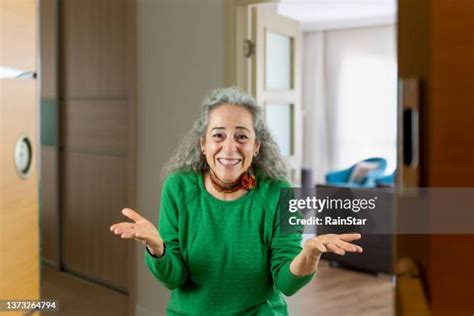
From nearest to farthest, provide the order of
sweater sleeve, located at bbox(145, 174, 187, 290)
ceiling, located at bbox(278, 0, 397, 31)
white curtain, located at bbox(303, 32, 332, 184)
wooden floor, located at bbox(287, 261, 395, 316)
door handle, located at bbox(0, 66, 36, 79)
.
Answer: sweater sleeve, located at bbox(145, 174, 187, 290), door handle, located at bbox(0, 66, 36, 79), wooden floor, located at bbox(287, 261, 395, 316), ceiling, located at bbox(278, 0, 397, 31), white curtain, located at bbox(303, 32, 332, 184)

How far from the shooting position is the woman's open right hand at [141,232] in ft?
2.45

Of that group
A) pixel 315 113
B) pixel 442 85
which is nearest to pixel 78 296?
pixel 442 85

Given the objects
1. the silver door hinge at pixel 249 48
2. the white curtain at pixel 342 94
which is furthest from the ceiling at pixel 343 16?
the silver door hinge at pixel 249 48

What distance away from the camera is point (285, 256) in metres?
0.82

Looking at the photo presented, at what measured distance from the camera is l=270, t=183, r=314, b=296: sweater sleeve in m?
0.81

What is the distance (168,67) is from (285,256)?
38 cm

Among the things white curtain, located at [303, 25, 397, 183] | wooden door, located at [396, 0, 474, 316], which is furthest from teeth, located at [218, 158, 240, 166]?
white curtain, located at [303, 25, 397, 183]

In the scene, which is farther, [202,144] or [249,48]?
[249,48]

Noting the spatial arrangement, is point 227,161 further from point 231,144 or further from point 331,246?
point 331,246

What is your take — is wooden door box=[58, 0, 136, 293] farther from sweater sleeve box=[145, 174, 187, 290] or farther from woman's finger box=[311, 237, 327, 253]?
woman's finger box=[311, 237, 327, 253]

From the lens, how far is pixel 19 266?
3.35 ft

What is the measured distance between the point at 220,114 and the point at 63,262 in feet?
1.39

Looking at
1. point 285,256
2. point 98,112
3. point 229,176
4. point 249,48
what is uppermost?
point 249,48

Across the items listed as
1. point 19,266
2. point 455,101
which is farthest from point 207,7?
point 19,266
